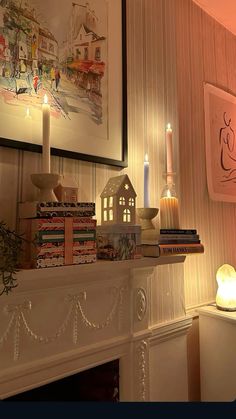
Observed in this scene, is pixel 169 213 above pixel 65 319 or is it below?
above

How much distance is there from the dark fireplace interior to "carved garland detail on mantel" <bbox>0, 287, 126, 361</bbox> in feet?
0.65

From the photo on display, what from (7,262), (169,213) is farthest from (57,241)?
(169,213)

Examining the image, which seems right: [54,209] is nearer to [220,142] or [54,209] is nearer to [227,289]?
[227,289]

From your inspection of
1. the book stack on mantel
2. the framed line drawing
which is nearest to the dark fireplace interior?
the book stack on mantel

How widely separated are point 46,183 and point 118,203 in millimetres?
289

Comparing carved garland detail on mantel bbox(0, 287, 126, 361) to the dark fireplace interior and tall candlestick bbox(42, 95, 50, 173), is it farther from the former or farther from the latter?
tall candlestick bbox(42, 95, 50, 173)

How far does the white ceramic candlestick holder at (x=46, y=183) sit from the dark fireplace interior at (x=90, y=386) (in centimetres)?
68

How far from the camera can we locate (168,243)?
1.26m

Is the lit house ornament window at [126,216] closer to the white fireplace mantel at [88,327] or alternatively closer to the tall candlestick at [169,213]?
the white fireplace mantel at [88,327]

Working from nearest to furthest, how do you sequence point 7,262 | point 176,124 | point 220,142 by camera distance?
point 7,262 < point 176,124 < point 220,142

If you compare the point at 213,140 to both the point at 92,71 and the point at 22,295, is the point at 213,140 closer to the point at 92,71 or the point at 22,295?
the point at 92,71

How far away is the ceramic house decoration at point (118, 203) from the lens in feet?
3.75

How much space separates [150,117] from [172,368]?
1.27 metres

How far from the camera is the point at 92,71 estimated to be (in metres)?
1.32
